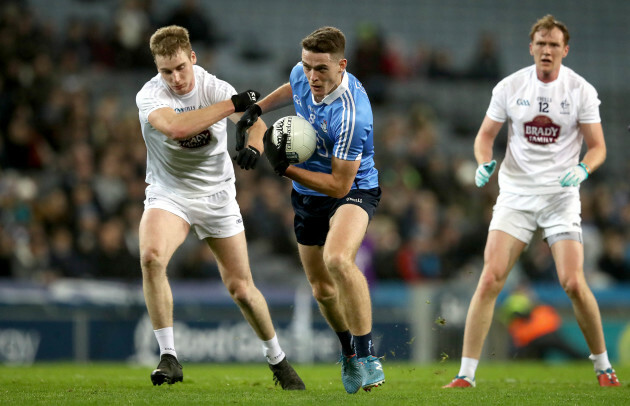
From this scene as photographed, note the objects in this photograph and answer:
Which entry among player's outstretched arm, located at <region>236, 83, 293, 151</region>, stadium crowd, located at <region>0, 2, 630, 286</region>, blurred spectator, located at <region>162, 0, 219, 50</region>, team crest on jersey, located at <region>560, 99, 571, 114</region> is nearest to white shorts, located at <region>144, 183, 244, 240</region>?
player's outstretched arm, located at <region>236, 83, 293, 151</region>

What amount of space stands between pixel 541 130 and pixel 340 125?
2.08 m

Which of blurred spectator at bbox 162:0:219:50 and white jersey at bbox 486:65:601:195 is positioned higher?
blurred spectator at bbox 162:0:219:50

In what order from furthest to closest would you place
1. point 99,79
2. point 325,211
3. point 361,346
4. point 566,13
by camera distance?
point 566,13
point 99,79
point 325,211
point 361,346

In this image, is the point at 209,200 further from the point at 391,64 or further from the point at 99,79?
the point at 391,64

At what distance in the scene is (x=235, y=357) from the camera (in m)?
13.8

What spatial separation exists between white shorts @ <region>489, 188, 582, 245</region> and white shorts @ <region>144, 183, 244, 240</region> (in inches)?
87.1

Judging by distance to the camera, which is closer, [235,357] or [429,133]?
[235,357]

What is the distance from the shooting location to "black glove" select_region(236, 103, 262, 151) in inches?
275

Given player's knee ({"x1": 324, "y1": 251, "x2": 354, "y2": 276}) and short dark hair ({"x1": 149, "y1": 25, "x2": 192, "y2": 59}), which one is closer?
player's knee ({"x1": 324, "y1": 251, "x2": 354, "y2": 276})

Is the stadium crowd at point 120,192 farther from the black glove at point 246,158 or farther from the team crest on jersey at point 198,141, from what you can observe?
the black glove at point 246,158

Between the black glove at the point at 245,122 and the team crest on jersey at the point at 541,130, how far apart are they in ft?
7.84

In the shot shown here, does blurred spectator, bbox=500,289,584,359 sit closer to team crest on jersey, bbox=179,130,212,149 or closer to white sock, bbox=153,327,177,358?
team crest on jersey, bbox=179,130,212,149

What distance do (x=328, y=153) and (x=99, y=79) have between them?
37.6 ft

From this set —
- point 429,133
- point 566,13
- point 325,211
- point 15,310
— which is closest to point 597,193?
point 429,133
